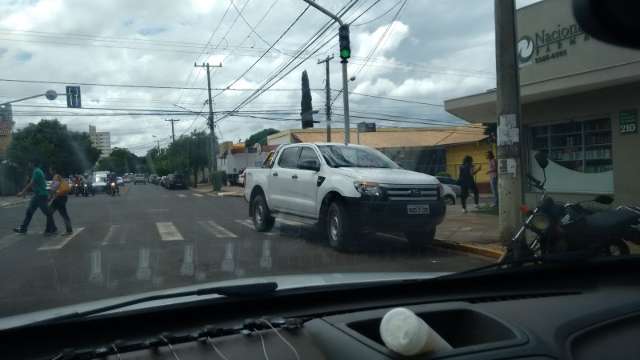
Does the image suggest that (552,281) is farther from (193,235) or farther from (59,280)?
(193,235)

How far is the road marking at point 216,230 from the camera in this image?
13.2 meters

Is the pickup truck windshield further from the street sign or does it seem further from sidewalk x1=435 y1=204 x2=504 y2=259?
the street sign

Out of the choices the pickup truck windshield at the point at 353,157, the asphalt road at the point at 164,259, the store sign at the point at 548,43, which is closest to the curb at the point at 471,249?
the asphalt road at the point at 164,259

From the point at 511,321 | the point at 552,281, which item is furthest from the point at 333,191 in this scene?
the point at 511,321

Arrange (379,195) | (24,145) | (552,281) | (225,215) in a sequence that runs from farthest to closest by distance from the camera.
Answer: (24,145), (225,215), (379,195), (552,281)

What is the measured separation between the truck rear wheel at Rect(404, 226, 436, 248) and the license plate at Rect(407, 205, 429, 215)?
0.72m

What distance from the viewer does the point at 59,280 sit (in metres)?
8.27

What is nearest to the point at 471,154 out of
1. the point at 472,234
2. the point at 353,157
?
the point at 472,234

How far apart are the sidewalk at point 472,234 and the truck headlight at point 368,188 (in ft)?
6.31

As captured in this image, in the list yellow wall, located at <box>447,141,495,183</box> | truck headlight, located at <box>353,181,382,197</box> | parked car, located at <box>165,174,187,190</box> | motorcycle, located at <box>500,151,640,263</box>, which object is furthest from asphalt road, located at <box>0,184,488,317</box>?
parked car, located at <box>165,174,187,190</box>

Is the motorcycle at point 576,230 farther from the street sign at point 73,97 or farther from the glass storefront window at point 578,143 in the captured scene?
the street sign at point 73,97

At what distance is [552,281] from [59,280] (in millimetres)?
6762

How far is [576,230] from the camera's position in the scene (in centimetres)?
664

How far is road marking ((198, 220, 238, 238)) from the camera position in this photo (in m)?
13.2
